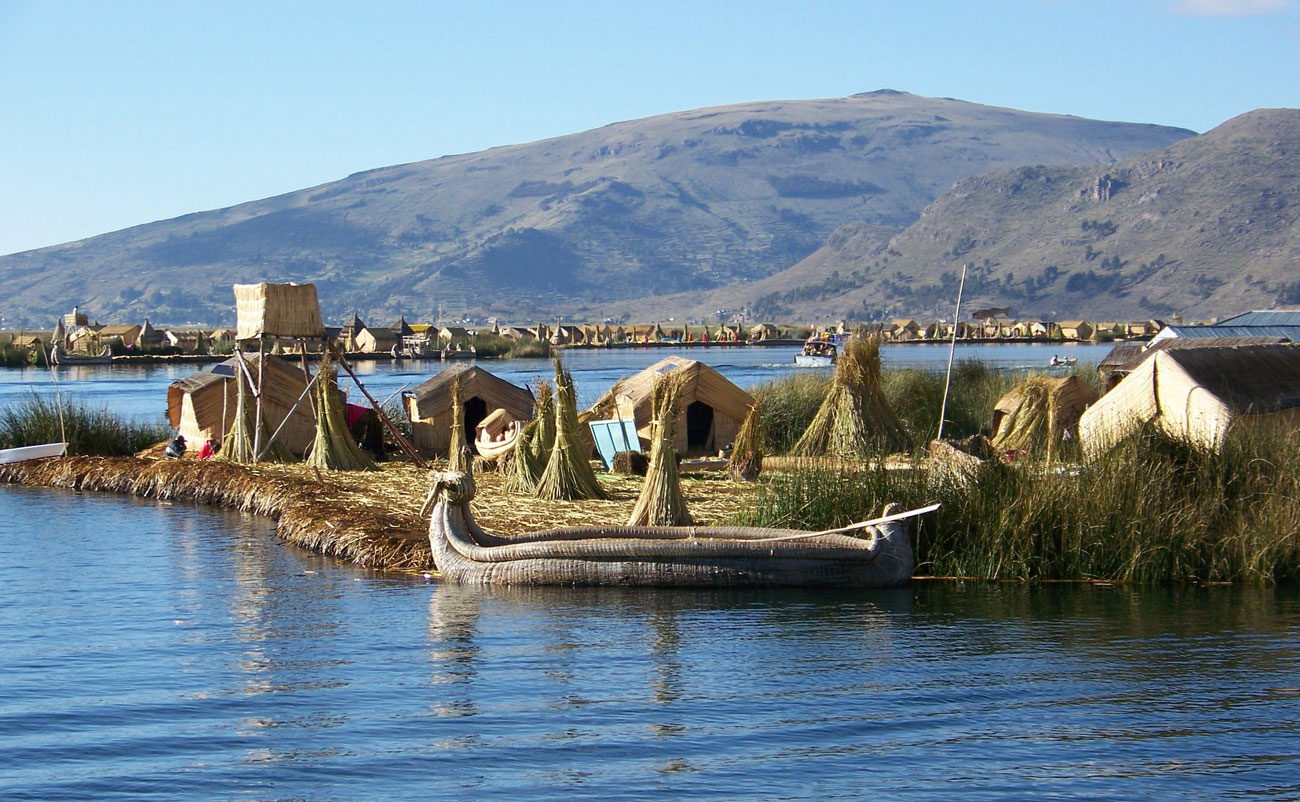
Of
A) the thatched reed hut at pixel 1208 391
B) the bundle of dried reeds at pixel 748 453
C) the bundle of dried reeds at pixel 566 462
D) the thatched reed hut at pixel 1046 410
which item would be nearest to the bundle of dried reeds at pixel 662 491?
the bundle of dried reeds at pixel 566 462

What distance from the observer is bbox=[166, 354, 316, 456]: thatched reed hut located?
20.0 m

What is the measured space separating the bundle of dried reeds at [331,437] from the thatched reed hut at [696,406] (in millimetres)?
3407

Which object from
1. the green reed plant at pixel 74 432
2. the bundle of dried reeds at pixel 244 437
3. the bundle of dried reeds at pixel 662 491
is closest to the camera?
the bundle of dried reeds at pixel 662 491

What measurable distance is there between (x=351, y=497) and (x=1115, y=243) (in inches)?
6241

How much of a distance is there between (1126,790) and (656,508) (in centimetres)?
595

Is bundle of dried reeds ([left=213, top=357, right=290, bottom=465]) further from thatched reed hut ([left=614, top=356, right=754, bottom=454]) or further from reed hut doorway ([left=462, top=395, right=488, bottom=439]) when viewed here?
thatched reed hut ([left=614, top=356, right=754, bottom=454])

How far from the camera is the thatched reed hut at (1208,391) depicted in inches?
564

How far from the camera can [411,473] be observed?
17953 mm

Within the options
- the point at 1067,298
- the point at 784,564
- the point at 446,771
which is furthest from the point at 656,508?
the point at 1067,298

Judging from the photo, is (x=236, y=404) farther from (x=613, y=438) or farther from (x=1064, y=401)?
(x=1064, y=401)

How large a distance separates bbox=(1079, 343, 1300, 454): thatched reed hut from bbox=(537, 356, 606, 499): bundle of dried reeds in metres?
4.85

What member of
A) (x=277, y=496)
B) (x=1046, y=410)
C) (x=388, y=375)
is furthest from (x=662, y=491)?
(x=388, y=375)

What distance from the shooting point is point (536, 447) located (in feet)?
51.7

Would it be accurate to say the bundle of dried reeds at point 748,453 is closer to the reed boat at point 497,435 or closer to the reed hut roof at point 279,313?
the reed boat at point 497,435
